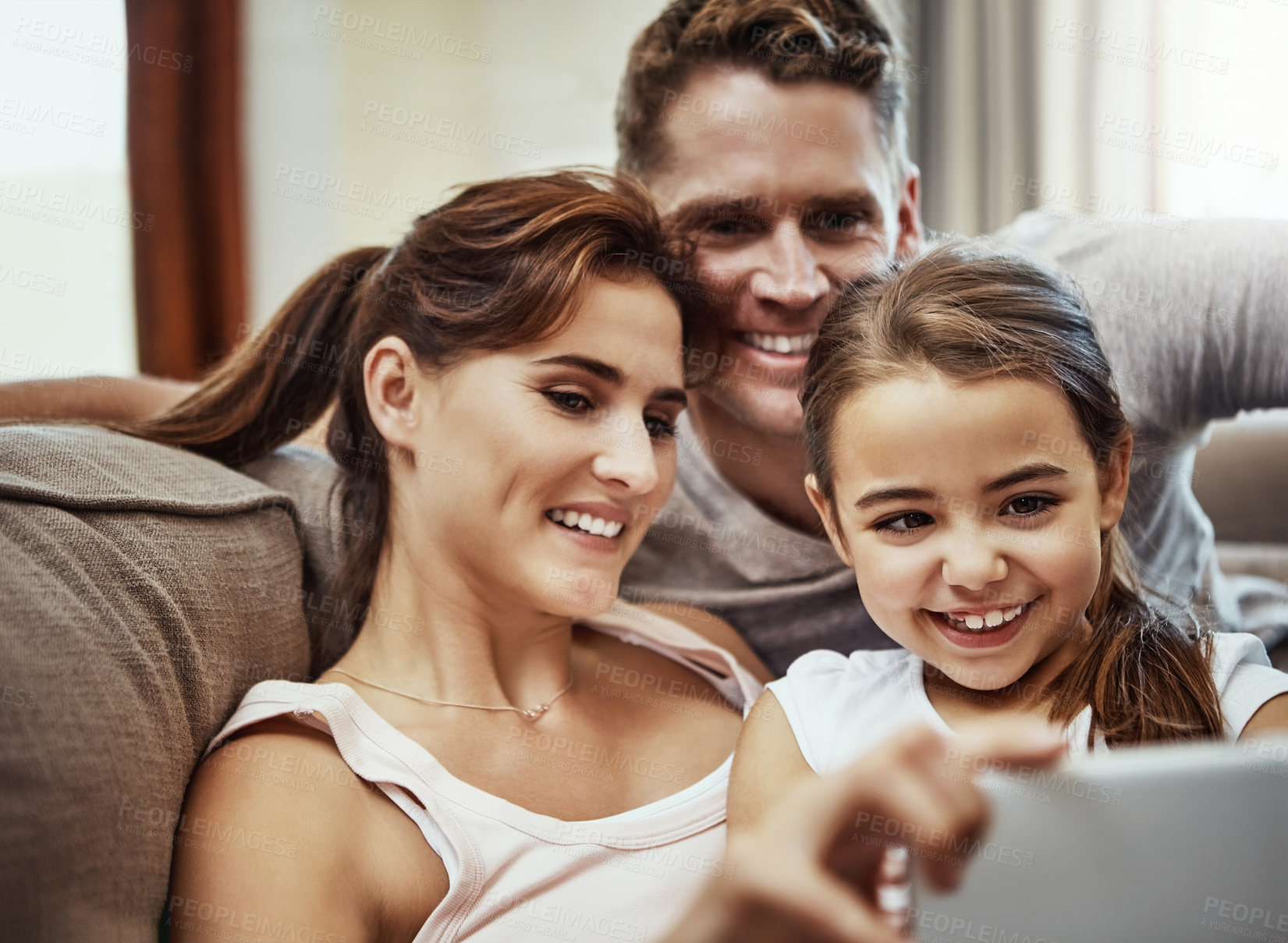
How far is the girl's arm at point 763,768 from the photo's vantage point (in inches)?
33.9

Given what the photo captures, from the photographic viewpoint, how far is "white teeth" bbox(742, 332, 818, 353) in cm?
115

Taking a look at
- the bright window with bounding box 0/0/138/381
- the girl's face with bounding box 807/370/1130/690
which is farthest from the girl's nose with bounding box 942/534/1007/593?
the bright window with bounding box 0/0/138/381

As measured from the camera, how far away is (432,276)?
1000mm

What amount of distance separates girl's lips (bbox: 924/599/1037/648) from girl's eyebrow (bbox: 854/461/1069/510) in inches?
4.2

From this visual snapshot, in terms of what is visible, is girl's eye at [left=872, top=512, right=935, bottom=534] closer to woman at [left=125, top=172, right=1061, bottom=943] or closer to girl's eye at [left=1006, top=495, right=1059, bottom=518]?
girl's eye at [left=1006, top=495, right=1059, bottom=518]

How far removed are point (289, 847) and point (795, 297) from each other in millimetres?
734

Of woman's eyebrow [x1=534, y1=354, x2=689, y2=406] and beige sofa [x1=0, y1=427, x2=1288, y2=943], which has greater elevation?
woman's eyebrow [x1=534, y1=354, x2=689, y2=406]

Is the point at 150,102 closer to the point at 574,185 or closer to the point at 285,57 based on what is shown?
the point at 285,57

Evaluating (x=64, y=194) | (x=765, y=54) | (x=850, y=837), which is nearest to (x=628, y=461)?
(x=850, y=837)

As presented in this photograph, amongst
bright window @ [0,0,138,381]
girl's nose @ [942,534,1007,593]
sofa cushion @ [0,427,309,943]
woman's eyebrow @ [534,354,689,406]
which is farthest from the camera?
bright window @ [0,0,138,381]

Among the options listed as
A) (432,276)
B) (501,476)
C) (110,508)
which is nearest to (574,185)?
(432,276)

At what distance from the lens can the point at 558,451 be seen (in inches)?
36.3

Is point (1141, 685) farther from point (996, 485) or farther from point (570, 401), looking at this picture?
point (570, 401)

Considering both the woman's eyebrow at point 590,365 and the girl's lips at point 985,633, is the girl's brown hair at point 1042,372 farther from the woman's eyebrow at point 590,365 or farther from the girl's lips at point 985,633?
the woman's eyebrow at point 590,365
